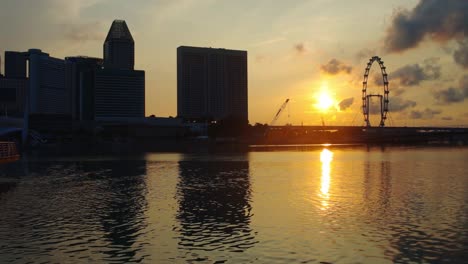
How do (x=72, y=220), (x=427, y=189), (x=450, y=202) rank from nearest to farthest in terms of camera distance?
(x=72, y=220), (x=450, y=202), (x=427, y=189)

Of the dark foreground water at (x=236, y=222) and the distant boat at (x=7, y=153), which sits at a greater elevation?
the distant boat at (x=7, y=153)

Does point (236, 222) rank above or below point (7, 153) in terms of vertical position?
below

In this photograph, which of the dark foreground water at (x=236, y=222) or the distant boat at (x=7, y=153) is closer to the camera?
the dark foreground water at (x=236, y=222)

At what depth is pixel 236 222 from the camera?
94.6ft

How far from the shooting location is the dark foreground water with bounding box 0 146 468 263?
69.6ft

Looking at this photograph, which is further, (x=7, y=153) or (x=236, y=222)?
(x=7, y=153)

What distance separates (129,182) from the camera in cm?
5409

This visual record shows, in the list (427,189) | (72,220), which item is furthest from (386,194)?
(72,220)

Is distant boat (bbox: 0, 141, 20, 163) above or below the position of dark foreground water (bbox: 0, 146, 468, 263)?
above

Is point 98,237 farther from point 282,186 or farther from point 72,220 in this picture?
point 282,186

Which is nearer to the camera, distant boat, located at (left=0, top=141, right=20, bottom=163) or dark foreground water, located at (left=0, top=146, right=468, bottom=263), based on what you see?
dark foreground water, located at (left=0, top=146, right=468, bottom=263)

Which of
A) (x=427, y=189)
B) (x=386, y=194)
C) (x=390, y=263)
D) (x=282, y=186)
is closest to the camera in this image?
(x=390, y=263)

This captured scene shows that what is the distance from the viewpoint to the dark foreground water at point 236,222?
21219 mm

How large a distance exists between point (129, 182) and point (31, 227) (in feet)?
87.9
